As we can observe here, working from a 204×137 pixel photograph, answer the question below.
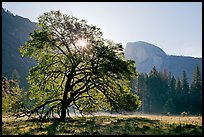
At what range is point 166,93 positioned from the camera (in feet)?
419

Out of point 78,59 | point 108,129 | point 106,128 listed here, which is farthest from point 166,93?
point 108,129

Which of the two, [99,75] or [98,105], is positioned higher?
[99,75]

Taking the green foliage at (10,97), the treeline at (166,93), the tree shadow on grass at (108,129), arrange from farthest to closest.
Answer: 1. the treeline at (166,93)
2. the green foliage at (10,97)
3. the tree shadow on grass at (108,129)

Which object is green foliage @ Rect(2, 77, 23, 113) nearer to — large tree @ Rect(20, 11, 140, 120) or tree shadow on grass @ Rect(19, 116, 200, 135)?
large tree @ Rect(20, 11, 140, 120)

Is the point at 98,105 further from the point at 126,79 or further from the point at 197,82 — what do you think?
the point at 197,82

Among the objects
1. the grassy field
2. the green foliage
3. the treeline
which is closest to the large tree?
the green foliage

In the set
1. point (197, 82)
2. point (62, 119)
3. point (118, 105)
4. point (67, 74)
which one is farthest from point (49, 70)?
point (197, 82)

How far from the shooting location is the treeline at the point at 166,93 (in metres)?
114

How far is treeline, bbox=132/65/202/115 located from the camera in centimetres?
11394

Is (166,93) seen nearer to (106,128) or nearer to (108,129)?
(106,128)

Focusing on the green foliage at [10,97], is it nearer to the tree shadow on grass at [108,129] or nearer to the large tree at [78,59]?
the large tree at [78,59]

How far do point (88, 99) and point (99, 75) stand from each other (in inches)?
302

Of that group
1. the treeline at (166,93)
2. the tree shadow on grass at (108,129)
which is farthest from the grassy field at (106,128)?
the treeline at (166,93)

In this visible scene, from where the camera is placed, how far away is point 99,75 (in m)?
35.1
